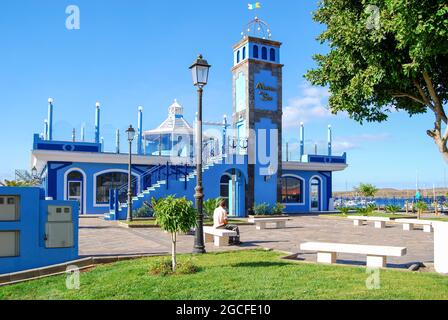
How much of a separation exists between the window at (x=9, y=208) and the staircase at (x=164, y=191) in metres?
13.6

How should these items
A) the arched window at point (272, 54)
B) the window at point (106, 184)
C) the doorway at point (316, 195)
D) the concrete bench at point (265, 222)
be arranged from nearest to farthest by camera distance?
the concrete bench at point (265, 222)
the window at point (106, 184)
the arched window at point (272, 54)
the doorway at point (316, 195)

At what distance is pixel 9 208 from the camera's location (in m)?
8.98

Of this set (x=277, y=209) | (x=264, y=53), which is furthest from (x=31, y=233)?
(x=264, y=53)

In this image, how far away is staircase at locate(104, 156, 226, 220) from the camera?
23019 mm

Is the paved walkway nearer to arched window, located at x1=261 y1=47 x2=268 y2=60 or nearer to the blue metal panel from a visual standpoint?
the blue metal panel

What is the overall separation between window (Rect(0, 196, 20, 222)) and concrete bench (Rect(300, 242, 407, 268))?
6.13m

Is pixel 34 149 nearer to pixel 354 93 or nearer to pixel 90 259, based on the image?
pixel 90 259

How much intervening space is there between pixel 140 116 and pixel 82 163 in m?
5.13

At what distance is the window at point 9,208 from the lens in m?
8.91

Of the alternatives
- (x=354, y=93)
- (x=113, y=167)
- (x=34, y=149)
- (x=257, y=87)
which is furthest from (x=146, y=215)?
(x=354, y=93)

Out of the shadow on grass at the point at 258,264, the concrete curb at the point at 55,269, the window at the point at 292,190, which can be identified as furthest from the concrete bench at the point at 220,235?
the window at the point at 292,190

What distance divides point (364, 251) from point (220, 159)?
1819 cm

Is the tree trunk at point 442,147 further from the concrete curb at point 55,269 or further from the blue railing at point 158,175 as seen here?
the blue railing at point 158,175

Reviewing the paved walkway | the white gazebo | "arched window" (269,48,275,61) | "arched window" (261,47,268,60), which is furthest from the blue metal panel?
"arched window" (269,48,275,61)
